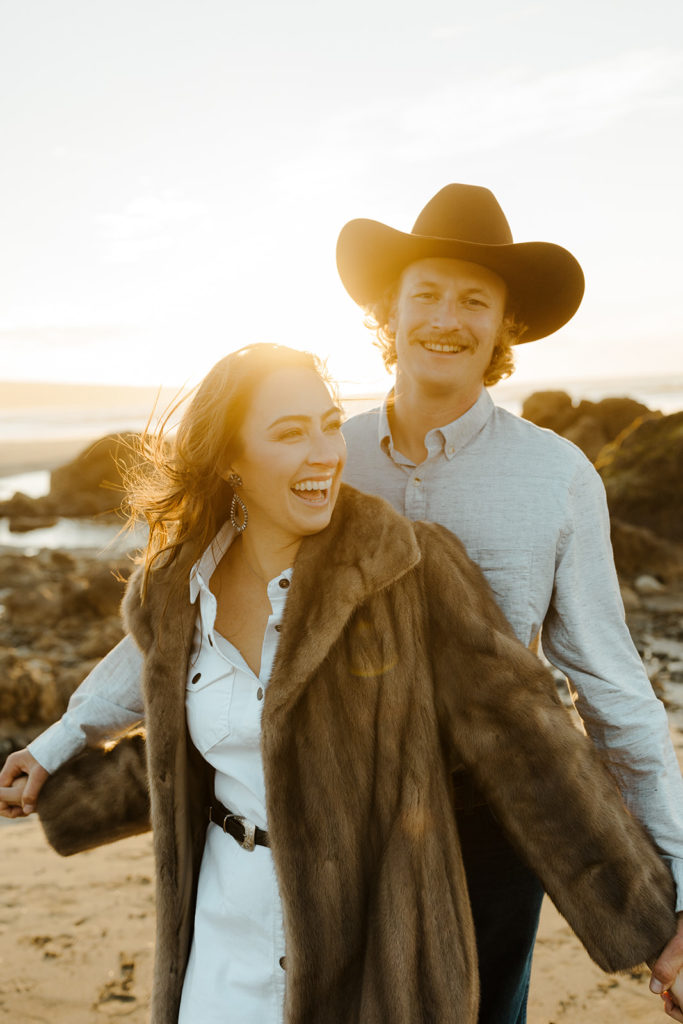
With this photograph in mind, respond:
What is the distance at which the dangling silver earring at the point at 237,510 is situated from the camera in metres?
2.44

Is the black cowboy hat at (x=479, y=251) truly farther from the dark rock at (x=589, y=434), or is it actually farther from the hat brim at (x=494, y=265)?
the dark rock at (x=589, y=434)

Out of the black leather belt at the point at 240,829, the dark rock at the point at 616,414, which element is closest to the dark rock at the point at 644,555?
the dark rock at the point at 616,414

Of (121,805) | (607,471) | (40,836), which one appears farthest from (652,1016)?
(607,471)

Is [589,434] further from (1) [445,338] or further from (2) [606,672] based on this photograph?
(2) [606,672]

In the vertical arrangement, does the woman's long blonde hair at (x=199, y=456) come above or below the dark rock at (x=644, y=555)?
above

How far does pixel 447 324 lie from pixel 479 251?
26 centimetres

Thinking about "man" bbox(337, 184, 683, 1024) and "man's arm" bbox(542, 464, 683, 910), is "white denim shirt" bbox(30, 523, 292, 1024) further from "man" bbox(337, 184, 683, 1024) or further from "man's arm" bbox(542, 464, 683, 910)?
"man's arm" bbox(542, 464, 683, 910)

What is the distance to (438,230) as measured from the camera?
8.98 ft

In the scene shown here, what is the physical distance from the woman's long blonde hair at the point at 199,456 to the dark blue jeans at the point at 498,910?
1.15 metres

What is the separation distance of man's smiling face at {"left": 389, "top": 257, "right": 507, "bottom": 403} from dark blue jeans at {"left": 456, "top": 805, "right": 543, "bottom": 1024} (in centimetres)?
133

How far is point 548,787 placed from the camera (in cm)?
199

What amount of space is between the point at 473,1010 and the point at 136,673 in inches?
52.5

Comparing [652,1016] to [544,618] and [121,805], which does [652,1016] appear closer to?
[544,618]

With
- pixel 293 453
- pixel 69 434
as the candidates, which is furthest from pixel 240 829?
pixel 69 434
